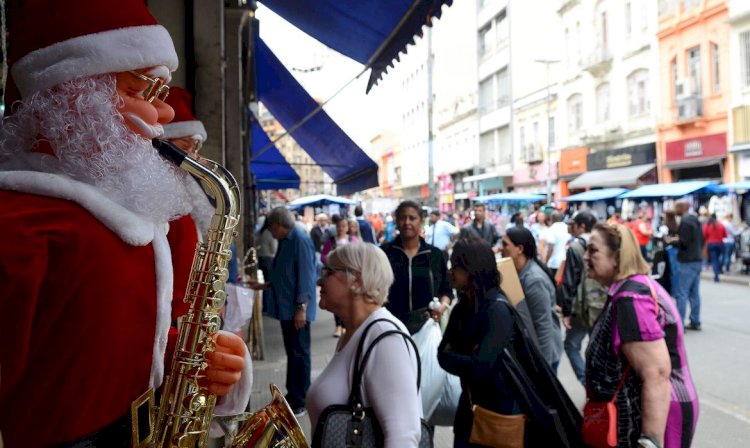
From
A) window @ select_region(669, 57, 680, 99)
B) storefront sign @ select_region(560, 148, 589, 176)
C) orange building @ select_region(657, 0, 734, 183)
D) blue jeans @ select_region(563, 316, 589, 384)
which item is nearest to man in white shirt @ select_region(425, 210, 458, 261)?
blue jeans @ select_region(563, 316, 589, 384)

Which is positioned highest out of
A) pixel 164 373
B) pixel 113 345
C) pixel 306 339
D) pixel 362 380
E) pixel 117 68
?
pixel 117 68

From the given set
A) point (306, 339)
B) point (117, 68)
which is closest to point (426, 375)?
point (306, 339)

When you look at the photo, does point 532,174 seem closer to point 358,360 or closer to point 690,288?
point 690,288

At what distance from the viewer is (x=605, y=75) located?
31.9 metres

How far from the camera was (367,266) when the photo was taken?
2.95 meters

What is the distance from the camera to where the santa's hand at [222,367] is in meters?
1.76

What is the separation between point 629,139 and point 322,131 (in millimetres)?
23685

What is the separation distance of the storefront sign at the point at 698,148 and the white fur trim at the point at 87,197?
26.8 metres

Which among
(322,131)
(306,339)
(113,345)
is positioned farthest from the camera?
(322,131)

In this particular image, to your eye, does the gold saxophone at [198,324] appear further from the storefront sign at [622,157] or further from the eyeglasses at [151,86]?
the storefront sign at [622,157]

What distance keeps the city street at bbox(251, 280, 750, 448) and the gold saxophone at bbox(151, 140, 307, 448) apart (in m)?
4.14

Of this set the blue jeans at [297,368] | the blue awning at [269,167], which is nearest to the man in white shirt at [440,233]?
the blue awning at [269,167]

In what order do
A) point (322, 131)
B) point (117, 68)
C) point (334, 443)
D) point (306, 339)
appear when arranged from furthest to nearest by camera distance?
point (322, 131)
point (306, 339)
point (334, 443)
point (117, 68)

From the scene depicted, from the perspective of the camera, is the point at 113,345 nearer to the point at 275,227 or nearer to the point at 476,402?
the point at 476,402
